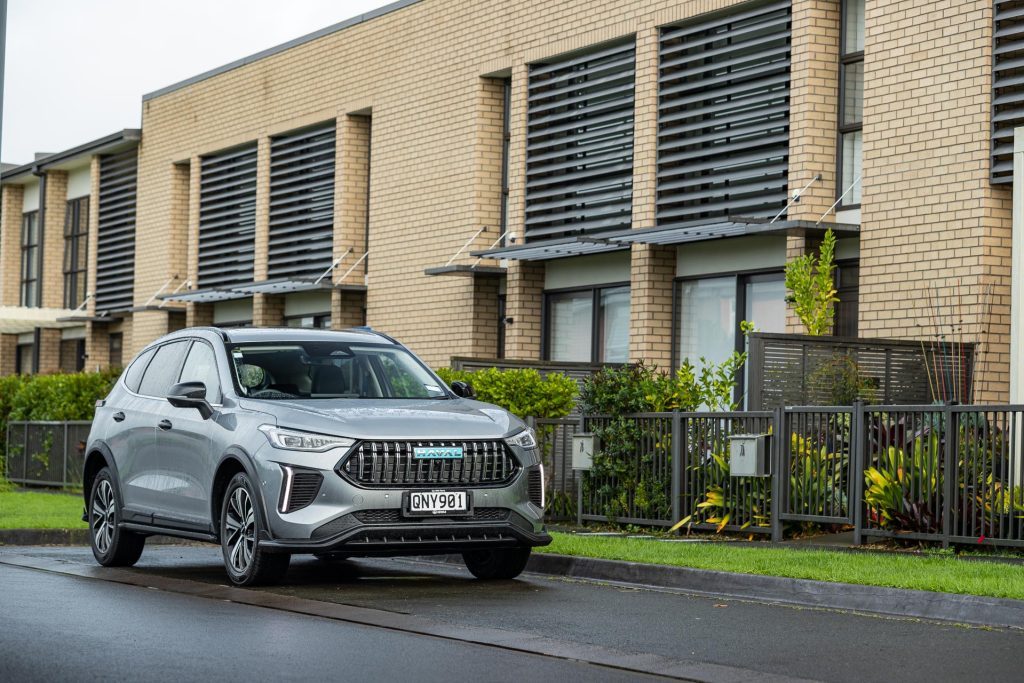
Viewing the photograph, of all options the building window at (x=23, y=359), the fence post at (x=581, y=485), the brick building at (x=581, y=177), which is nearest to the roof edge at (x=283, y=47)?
the brick building at (x=581, y=177)

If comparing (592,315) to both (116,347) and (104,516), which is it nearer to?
(104,516)

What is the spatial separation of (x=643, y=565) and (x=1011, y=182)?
699 cm

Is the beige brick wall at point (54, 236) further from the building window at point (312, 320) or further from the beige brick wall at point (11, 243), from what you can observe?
the building window at point (312, 320)

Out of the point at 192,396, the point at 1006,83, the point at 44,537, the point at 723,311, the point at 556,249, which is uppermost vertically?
the point at 1006,83

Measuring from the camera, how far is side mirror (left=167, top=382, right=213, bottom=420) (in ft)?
39.4

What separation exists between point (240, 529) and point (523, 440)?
6.68 ft

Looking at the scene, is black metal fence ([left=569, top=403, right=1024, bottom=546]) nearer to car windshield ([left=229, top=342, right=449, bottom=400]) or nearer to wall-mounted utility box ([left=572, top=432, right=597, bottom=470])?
wall-mounted utility box ([left=572, top=432, right=597, bottom=470])

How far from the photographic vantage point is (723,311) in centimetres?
2142

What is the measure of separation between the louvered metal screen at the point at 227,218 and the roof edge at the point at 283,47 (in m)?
1.56

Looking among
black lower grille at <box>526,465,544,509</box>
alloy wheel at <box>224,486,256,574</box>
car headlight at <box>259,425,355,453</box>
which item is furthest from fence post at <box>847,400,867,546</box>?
alloy wheel at <box>224,486,256,574</box>

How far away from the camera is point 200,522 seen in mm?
12070

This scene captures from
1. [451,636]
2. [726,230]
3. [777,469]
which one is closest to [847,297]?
[726,230]

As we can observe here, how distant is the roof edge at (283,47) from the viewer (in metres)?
27.5

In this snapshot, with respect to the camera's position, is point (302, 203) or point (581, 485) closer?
point (581, 485)
